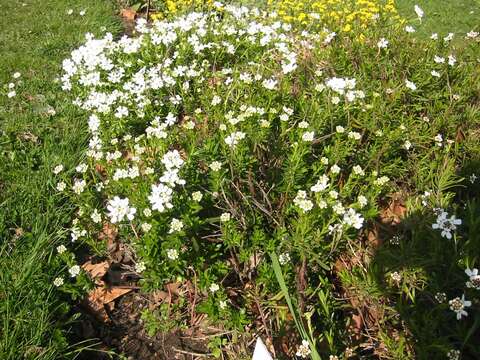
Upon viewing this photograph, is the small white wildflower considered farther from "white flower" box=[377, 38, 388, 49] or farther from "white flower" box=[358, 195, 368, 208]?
"white flower" box=[377, 38, 388, 49]

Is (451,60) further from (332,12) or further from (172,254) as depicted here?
(172,254)

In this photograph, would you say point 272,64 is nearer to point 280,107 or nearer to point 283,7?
point 280,107

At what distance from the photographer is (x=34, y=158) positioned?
345 cm

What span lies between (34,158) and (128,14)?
3571 mm

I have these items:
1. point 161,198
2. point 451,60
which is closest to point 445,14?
point 451,60

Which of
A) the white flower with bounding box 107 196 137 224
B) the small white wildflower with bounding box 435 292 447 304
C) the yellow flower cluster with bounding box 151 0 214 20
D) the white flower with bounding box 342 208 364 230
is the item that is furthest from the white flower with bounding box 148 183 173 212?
the yellow flower cluster with bounding box 151 0 214 20

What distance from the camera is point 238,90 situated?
3166 millimetres

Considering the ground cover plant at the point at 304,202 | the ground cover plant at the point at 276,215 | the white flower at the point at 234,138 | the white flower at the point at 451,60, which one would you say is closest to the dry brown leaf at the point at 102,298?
the ground cover plant at the point at 276,215

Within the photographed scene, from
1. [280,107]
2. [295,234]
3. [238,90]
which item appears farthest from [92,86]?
[295,234]

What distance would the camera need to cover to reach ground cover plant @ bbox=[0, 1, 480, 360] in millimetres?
2188

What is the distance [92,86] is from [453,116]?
2.99 metres

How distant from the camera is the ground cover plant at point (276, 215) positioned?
219 cm

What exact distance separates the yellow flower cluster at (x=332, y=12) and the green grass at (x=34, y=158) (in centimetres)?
240

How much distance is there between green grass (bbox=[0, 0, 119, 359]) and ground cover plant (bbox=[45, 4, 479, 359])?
17 cm
